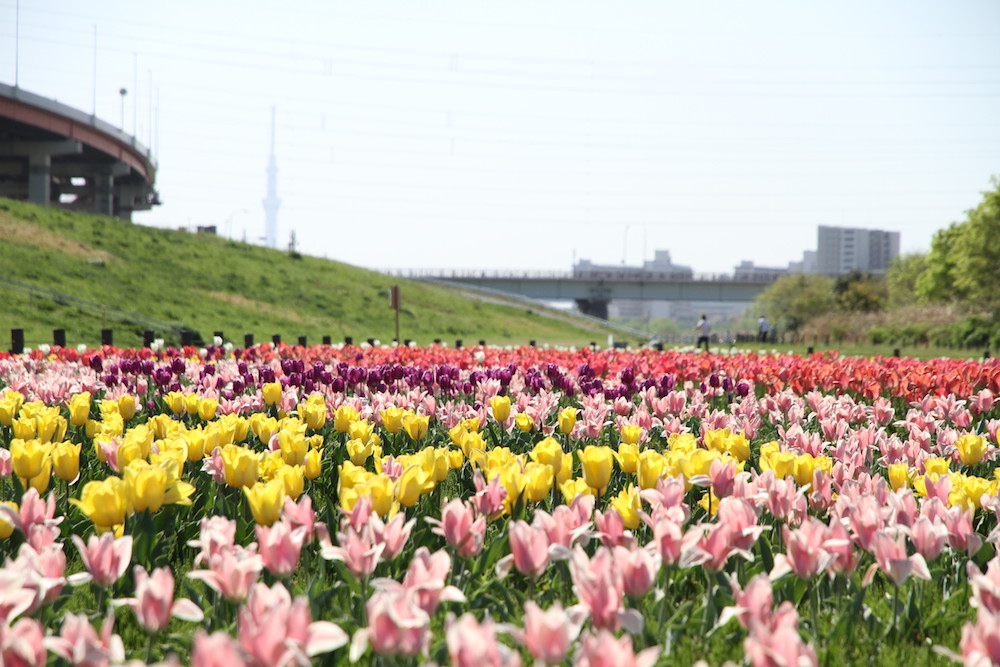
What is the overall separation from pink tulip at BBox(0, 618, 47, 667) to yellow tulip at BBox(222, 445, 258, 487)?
1.53m

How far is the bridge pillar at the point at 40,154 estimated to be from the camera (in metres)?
58.5

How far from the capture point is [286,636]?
1.89 meters

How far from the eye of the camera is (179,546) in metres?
3.79

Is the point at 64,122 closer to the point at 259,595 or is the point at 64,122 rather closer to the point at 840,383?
the point at 840,383

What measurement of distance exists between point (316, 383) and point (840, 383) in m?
5.10

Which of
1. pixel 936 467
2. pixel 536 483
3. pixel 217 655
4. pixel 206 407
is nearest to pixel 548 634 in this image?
pixel 217 655

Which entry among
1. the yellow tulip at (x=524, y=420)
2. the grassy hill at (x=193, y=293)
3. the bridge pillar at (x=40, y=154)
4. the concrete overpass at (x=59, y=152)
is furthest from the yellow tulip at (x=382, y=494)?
the bridge pillar at (x=40, y=154)

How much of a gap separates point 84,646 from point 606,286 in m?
98.1

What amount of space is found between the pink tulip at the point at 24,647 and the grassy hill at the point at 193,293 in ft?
77.6

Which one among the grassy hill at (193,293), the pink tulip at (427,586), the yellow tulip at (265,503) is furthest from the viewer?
the grassy hill at (193,293)

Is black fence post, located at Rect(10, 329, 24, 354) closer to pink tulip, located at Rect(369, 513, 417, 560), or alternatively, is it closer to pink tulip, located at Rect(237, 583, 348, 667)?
pink tulip, located at Rect(369, 513, 417, 560)

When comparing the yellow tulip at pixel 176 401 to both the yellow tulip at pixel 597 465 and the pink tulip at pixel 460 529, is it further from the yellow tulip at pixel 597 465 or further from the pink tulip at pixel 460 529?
the pink tulip at pixel 460 529

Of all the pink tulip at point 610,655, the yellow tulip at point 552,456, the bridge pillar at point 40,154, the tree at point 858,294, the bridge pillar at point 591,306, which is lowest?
the pink tulip at point 610,655

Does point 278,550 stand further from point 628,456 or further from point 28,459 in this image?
point 628,456
